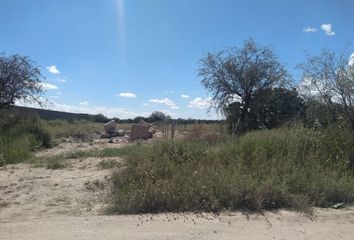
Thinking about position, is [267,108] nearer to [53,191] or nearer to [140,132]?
[140,132]

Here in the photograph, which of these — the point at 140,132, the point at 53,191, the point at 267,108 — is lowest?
the point at 53,191

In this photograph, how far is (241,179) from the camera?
820 centimetres

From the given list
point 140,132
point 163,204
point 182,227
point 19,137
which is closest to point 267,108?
point 140,132

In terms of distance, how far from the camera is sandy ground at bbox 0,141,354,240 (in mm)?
6395

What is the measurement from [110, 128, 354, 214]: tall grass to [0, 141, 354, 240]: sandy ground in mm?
379

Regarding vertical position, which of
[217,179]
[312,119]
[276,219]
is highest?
[312,119]

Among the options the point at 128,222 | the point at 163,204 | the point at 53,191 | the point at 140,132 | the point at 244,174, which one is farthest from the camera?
the point at 140,132

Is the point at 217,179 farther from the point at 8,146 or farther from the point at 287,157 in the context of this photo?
the point at 8,146

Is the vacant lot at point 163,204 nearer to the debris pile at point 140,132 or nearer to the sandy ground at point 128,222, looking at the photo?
the sandy ground at point 128,222

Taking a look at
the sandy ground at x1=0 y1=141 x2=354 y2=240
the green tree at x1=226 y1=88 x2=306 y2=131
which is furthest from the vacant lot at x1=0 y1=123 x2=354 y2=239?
the green tree at x1=226 y1=88 x2=306 y2=131

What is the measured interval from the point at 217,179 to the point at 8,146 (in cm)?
1031

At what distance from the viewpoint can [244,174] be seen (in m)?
8.76

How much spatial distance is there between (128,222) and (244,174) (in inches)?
112

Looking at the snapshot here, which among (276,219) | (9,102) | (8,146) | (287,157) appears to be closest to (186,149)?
(287,157)
